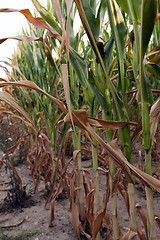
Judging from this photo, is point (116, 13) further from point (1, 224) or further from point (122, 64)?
point (1, 224)

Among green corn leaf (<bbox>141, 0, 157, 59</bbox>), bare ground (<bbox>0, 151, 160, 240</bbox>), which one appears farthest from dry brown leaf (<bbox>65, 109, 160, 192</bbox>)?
bare ground (<bbox>0, 151, 160, 240</bbox>)

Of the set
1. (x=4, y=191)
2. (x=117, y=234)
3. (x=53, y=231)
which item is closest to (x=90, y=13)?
(x=117, y=234)

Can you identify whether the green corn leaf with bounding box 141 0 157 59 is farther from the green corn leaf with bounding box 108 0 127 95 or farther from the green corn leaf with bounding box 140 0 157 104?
the green corn leaf with bounding box 108 0 127 95

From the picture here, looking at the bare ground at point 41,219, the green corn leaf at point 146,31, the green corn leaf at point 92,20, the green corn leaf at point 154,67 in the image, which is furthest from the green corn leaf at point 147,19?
the bare ground at point 41,219

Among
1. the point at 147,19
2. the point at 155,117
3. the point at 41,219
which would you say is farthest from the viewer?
the point at 41,219

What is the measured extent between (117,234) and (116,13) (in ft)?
2.32

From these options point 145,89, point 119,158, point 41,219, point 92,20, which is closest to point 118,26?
point 92,20

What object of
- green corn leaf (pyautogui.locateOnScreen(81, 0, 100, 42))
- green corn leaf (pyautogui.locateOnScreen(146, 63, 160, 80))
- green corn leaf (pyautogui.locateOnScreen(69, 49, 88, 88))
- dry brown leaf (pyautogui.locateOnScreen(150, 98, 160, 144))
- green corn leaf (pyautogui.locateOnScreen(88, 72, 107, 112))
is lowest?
dry brown leaf (pyautogui.locateOnScreen(150, 98, 160, 144))

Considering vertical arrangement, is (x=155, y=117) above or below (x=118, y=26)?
below

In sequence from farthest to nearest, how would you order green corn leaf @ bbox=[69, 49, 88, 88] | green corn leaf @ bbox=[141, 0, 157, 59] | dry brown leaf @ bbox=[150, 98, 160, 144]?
green corn leaf @ bbox=[69, 49, 88, 88] < dry brown leaf @ bbox=[150, 98, 160, 144] < green corn leaf @ bbox=[141, 0, 157, 59]

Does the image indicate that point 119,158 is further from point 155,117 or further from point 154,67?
point 154,67

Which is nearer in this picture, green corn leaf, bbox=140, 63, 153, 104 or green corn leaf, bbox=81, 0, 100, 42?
green corn leaf, bbox=140, 63, 153, 104

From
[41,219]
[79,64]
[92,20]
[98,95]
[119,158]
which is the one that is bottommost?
[41,219]

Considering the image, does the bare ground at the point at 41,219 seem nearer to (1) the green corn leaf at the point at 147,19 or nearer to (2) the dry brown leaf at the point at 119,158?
(2) the dry brown leaf at the point at 119,158
